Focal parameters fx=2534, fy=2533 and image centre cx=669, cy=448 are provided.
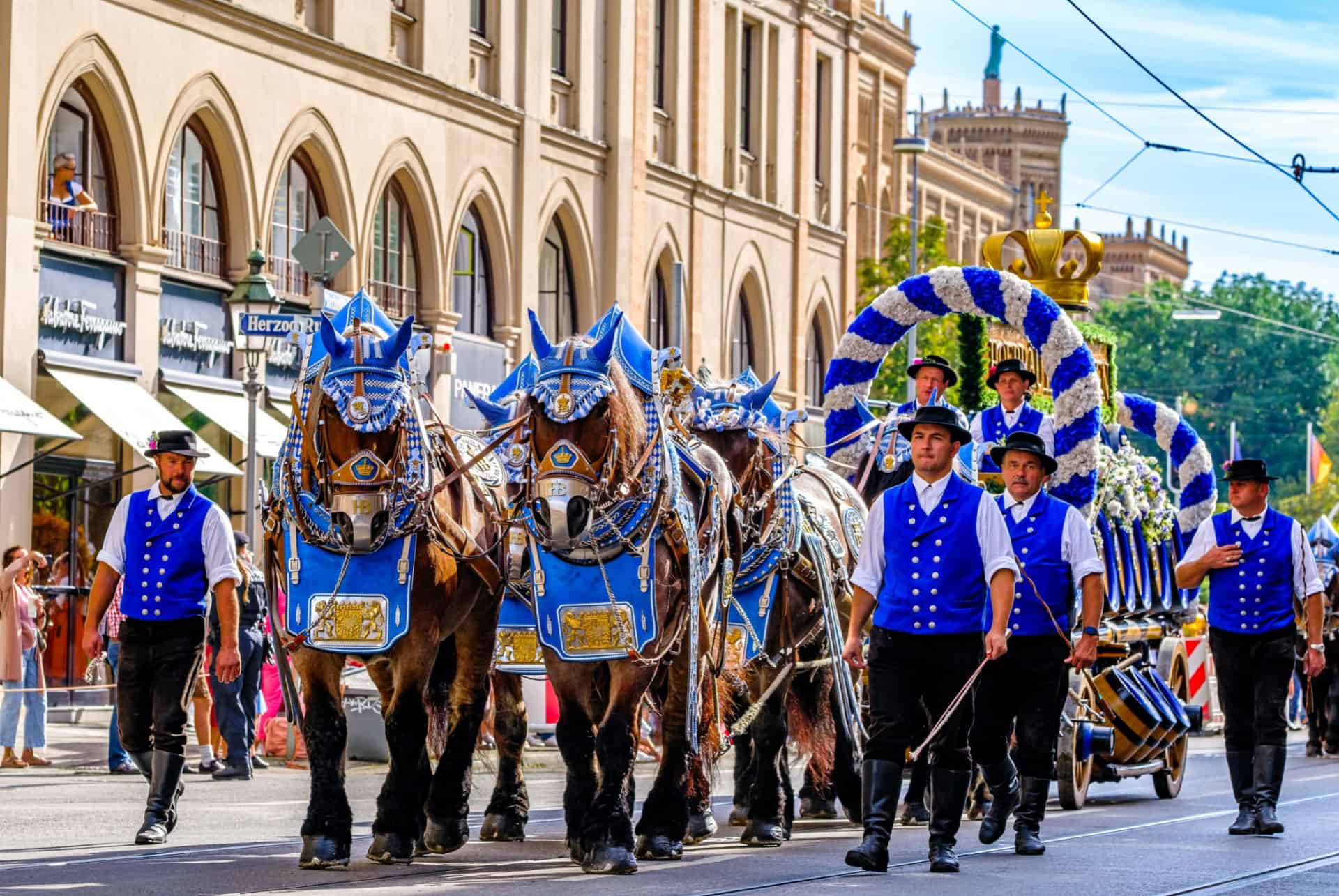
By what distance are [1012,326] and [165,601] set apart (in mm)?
6166

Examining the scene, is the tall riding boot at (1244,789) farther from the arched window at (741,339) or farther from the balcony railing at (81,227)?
the arched window at (741,339)

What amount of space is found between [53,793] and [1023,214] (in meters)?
78.7

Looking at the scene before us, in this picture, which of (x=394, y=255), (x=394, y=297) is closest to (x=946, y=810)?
(x=394, y=297)

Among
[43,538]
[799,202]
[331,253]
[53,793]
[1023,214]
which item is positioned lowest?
[53,793]

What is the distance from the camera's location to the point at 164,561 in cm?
1189

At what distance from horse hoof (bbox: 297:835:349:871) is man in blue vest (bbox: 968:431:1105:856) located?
3.11 m

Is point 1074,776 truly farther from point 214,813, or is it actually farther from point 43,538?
point 43,538

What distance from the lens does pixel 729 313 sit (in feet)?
137

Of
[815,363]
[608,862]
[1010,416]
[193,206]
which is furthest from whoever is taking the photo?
[815,363]

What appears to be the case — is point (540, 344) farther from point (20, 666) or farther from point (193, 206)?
point (193, 206)

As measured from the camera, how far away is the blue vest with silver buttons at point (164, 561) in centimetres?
1187

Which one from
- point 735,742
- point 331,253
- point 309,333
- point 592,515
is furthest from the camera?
point 331,253

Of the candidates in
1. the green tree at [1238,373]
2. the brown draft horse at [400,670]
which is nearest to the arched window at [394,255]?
the brown draft horse at [400,670]

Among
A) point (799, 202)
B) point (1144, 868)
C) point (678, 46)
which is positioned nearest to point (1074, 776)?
point (1144, 868)
